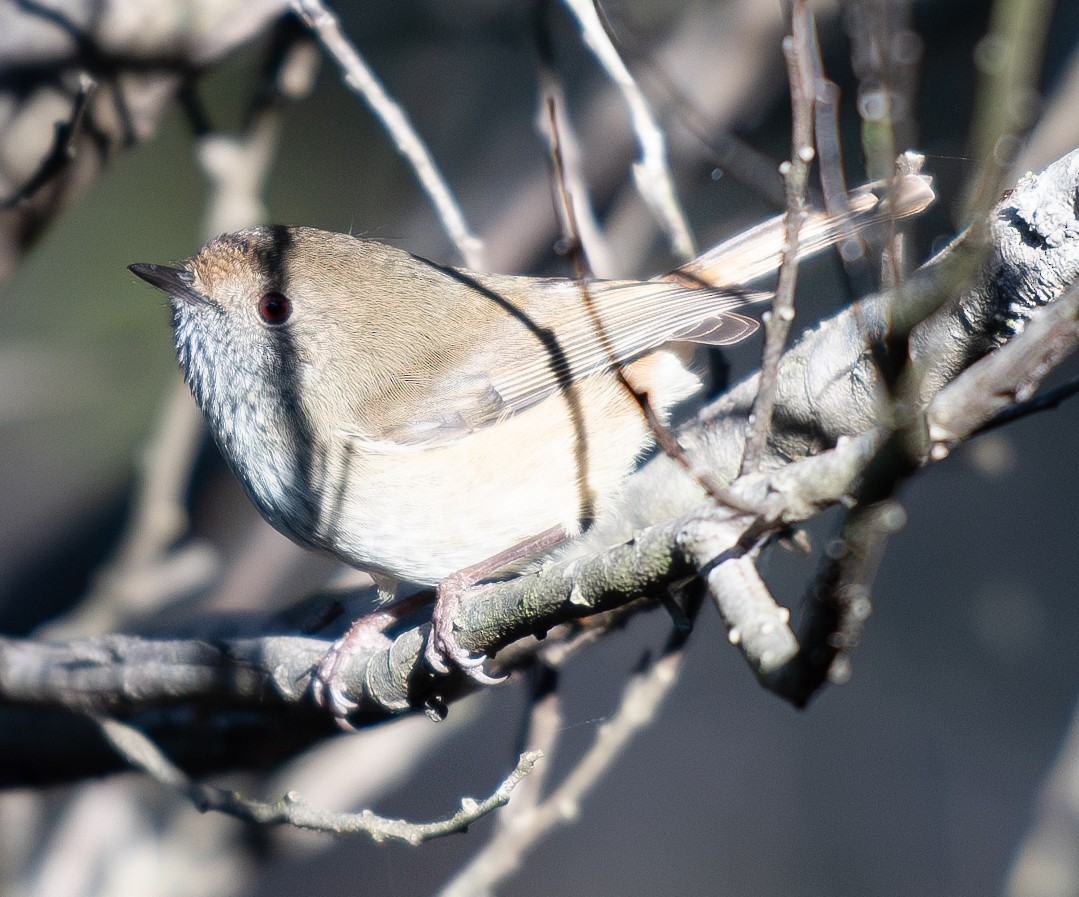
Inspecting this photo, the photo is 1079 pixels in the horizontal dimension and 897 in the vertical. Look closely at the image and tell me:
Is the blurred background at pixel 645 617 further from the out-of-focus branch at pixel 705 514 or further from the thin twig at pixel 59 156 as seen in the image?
the out-of-focus branch at pixel 705 514

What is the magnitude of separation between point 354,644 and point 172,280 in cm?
97

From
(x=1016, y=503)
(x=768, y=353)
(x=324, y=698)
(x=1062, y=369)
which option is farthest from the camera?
(x=1016, y=503)

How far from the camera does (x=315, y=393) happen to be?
2.54 metres

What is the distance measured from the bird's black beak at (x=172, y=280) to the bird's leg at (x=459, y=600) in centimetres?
94

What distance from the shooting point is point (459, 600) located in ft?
6.68

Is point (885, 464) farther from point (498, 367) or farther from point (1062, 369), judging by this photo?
point (1062, 369)

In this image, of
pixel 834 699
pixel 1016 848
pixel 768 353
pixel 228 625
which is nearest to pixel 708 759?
pixel 834 699

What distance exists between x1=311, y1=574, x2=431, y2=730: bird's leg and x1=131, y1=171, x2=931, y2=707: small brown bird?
99mm

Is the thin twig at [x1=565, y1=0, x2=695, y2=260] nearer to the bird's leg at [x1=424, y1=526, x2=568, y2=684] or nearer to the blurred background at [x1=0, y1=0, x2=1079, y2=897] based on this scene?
the bird's leg at [x1=424, y1=526, x2=568, y2=684]

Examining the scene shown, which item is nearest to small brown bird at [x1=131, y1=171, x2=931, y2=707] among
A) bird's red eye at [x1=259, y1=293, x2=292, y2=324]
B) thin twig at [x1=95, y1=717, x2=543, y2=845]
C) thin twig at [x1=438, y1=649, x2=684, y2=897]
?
bird's red eye at [x1=259, y1=293, x2=292, y2=324]

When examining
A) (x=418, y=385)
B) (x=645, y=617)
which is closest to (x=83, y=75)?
(x=418, y=385)

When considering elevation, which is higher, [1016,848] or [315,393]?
[315,393]

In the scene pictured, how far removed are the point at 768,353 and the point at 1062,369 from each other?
11.3 feet

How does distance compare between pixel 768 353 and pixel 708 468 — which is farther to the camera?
pixel 708 468
